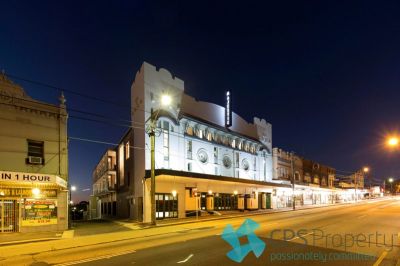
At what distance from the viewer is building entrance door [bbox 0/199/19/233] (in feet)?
74.3

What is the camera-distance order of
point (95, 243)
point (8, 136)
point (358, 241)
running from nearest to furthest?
point (358, 241)
point (95, 243)
point (8, 136)

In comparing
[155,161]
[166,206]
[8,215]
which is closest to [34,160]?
[8,215]

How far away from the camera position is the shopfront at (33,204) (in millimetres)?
22583

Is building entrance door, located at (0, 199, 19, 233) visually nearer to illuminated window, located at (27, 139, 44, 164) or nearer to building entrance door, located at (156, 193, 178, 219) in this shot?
illuminated window, located at (27, 139, 44, 164)

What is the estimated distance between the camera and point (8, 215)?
75.3 ft

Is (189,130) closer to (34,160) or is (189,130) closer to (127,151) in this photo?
(127,151)

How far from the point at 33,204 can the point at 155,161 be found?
12781 millimetres

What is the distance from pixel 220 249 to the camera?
560 inches

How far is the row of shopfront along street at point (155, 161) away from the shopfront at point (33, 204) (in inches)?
2.3

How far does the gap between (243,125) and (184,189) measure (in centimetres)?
1796

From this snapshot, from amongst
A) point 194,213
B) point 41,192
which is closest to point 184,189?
point 194,213

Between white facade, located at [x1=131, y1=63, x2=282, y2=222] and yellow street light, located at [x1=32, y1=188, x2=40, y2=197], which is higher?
white facade, located at [x1=131, y1=63, x2=282, y2=222]

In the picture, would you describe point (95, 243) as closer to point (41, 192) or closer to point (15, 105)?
point (41, 192)

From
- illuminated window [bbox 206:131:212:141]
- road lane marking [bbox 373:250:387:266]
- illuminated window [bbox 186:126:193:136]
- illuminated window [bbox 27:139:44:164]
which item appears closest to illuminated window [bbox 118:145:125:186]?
illuminated window [bbox 186:126:193:136]
